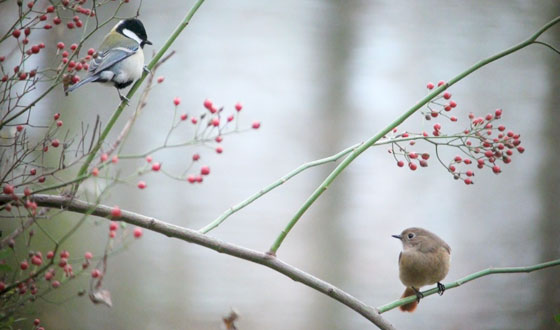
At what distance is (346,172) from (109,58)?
4.59 ft

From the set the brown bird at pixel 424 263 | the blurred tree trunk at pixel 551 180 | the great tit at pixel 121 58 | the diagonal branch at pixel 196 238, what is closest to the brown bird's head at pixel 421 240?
the brown bird at pixel 424 263

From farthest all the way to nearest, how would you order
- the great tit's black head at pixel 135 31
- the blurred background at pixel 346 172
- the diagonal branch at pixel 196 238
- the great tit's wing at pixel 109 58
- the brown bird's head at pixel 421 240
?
the blurred background at pixel 346 172 < the brown bird's head at pixel 421 240 < the great tit's black head at pixel 135 31 < the great tit's wing at pixel 109 58 < the diagonal branch at pixel 196 238

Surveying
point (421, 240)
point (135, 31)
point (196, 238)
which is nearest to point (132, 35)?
point (135, 31)

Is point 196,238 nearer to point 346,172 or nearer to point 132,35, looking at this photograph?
point 132,35

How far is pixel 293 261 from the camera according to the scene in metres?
2.46

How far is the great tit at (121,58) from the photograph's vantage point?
1225 millimetres

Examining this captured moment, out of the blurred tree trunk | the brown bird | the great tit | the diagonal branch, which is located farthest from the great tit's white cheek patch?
the blurred tree trunk

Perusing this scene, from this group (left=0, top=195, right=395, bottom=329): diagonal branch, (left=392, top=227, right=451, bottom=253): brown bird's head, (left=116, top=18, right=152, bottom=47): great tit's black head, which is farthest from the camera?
(left=392, top=227, right=451, bottom=253): brown bird's head

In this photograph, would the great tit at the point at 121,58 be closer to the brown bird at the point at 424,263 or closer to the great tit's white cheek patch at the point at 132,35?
the great tit's white cheek patch at the point at 132,35

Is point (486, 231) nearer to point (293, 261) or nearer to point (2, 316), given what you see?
point (293, 261)

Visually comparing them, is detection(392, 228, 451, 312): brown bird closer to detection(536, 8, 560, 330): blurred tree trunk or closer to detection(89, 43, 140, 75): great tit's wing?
detection(89, 43, 140, 75): great tit's wing

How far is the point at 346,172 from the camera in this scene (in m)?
2.46

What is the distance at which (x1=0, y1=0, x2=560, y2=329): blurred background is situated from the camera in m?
2.40

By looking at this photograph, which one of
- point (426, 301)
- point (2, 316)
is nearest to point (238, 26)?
point (426, 301)
